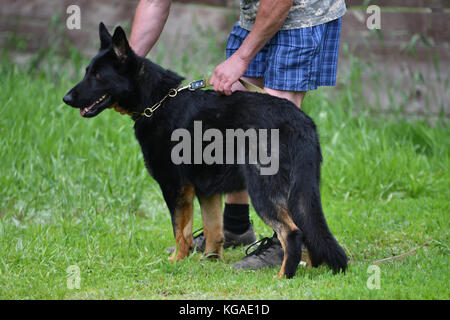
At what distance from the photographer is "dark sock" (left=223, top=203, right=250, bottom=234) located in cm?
397

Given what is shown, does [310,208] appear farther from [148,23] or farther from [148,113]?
[148,23]

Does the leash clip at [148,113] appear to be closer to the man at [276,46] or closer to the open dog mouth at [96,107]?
the open dog mouth at [96,107]

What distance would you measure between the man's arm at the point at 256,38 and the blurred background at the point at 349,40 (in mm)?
3055

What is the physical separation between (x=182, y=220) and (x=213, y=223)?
0.75 feet

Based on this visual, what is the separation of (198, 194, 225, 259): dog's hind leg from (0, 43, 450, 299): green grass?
104mm

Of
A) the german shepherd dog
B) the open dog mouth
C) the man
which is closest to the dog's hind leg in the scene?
the german shepherd dog

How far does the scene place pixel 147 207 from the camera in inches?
193

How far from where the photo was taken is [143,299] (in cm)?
284

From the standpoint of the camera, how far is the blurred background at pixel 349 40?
6.23 metres

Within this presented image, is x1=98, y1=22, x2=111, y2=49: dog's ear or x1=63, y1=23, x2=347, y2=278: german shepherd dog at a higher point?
x1=98, y1=22, x2=111, y2=49: dog's ear

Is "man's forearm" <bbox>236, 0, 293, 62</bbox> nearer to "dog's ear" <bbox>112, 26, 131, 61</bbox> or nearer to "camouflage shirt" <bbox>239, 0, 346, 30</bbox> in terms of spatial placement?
"camouflage shirt" <bbox>239, 0, 346, 30</bbox>
